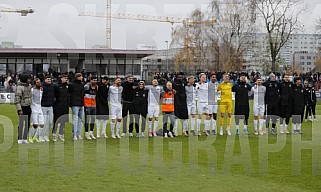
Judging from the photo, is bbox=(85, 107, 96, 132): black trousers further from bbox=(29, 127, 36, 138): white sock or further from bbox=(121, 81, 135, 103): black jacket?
bbox=(29, 127, 36, 138): white sock

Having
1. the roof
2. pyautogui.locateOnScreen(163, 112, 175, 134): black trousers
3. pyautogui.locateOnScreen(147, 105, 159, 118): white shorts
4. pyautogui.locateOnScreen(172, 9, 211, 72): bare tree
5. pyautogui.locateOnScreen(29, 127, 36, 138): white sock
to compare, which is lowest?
pyautogui.locateOnScreen(29, 127, 36, 138): white sock

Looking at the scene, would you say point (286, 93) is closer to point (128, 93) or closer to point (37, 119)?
point (128, 93)

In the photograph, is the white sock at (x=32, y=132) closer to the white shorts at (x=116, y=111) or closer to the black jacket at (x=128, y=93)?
the white shorts at (x=116, y=111)

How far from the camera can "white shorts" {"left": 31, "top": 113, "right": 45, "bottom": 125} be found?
15.5 metres

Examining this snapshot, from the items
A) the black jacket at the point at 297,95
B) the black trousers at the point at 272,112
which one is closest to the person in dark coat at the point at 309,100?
the black jacket at the point at 297,95

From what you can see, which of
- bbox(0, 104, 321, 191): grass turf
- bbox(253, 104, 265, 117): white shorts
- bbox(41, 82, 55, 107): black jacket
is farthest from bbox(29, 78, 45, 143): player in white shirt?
bbox(253, 104, 265, 117): white shorts

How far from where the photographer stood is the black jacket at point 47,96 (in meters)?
15.8

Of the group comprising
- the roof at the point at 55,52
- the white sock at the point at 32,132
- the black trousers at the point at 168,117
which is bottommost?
the white sock at the point at 32,132

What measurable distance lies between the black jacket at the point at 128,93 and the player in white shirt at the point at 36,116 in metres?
2.86

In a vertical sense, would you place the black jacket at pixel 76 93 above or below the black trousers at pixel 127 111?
above

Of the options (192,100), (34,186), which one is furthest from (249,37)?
(34,186)

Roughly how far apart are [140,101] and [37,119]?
3518mm

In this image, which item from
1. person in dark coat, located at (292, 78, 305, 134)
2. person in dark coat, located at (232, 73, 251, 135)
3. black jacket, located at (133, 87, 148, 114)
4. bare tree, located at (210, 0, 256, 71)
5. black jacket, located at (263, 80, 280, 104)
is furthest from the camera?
bare tree, located at (210, 0, 256, 71)

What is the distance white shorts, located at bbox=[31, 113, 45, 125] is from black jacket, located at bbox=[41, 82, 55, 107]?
38 centimetres
